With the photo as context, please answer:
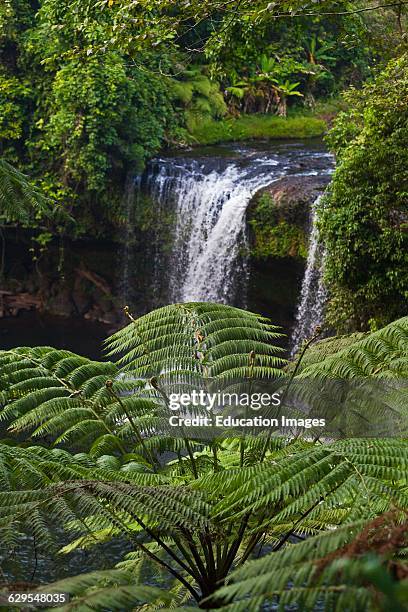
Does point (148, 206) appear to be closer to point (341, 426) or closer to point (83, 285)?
point (83, 285)

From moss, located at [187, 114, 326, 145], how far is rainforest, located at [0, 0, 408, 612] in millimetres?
56

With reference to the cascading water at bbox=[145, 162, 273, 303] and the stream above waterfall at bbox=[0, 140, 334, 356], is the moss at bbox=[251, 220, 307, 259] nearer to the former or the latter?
the stream above waterfall at bbox=[0, 140, 334, 356]

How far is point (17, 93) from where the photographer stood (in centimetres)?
1276

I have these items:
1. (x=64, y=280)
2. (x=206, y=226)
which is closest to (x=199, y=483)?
(x=206, y=226)

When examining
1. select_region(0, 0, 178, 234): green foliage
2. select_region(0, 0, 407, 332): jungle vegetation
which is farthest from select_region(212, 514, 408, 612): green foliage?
select_region(0, 0, 178, 234): green foliage

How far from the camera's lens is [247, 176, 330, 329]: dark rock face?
10.6m

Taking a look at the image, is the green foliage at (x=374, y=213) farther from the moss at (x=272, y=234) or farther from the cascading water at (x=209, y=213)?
the cascading water at (x=209, y=213)

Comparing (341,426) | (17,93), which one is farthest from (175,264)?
(341,426)

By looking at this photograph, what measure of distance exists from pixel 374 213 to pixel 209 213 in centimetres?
413

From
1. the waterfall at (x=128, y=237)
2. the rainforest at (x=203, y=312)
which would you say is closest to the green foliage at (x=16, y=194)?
the rainforest at (x=203, y=312)

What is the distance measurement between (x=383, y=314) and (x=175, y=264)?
4819 millimetres

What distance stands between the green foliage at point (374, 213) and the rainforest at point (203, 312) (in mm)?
26

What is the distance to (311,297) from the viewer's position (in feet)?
33.7

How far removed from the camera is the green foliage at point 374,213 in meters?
8.00
